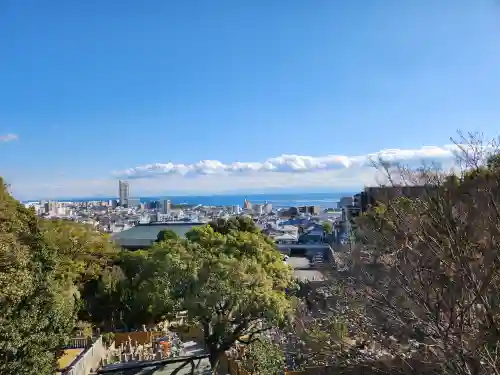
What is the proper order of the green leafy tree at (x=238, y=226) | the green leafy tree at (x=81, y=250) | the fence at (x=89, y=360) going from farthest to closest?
the green leafy tree at (x=238, y=226) < the green leafy tree at (x=81, y=250) < the fence at (x=89, y=360)

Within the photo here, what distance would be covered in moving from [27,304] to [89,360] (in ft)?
9.00

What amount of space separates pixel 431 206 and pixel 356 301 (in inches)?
84.7

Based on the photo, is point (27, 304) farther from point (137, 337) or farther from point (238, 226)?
point (238, 226)

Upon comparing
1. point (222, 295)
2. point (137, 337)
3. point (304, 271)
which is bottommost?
point (137, 337)

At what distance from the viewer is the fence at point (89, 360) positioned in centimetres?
759

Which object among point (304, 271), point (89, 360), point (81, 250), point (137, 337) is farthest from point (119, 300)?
point (304, 271)

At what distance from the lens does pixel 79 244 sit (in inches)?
482

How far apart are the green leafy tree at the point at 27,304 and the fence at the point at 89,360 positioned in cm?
50

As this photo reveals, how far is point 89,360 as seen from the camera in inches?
334

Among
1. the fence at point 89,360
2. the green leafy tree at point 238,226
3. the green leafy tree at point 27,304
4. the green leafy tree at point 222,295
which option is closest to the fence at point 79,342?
the fence at point 89,360

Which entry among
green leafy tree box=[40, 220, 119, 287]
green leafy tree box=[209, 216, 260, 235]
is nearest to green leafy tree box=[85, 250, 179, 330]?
green leafy tree box=[40, 220, 119, 287]

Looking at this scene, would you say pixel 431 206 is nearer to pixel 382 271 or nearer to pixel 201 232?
pixel 382 271

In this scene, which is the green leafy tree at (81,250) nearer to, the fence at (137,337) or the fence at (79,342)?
the fence at (79,342)

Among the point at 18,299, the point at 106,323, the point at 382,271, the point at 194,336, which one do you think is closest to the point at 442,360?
the point at 382,271
